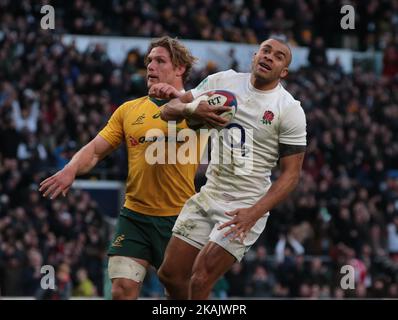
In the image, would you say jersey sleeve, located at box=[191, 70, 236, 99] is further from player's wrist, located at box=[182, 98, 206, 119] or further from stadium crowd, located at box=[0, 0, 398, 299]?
stadium crowd, located at box=[0, 0, 398, 299]

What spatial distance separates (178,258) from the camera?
8.15 meters

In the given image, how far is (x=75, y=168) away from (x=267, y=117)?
1.61 metres

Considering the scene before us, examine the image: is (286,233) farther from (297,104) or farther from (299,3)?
(297,104)

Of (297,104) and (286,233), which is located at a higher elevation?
(297,104)

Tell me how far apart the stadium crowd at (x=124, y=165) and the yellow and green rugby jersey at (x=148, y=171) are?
6688mm

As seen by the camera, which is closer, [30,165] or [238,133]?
[238,133]

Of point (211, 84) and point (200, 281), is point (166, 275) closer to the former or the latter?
point (200, 281)

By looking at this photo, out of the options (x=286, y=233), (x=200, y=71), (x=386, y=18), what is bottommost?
(x=286, y=233)

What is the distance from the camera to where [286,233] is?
19.0 meters

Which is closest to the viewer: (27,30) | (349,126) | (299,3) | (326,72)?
(27,30)

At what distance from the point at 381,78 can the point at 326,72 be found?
159 centimetres

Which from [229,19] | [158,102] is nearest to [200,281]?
[158,102]
